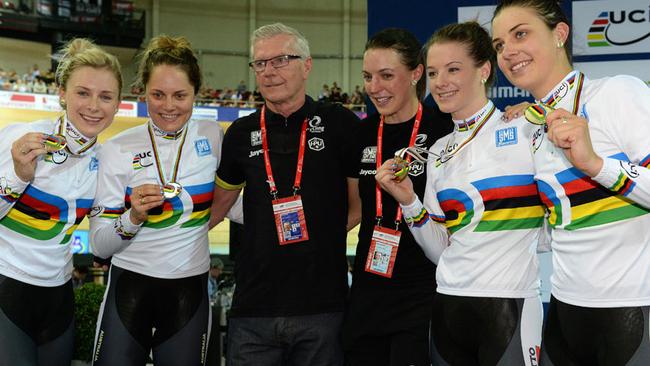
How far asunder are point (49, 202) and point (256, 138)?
1.01 m

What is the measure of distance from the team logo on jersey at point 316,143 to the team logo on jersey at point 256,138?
9.8 inches

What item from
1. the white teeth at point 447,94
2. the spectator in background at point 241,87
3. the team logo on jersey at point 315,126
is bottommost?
the team logo on jersey at point 315,126

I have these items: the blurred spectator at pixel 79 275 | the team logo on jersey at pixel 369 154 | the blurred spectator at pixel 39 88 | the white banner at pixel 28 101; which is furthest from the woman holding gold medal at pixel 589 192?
the blurred spectator at pixel 39 88

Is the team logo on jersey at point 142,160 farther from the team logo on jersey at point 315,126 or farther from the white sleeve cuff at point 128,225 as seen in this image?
the team logo on jersey at point 315,126

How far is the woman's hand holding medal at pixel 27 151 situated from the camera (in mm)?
2867

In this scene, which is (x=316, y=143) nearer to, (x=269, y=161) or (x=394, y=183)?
(x=269, y=161)

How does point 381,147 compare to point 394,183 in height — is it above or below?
above

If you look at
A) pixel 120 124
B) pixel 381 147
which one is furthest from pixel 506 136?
pixel 120 124

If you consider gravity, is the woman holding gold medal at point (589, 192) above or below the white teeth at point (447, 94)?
below

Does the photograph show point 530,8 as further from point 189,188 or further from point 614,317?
point 189,188

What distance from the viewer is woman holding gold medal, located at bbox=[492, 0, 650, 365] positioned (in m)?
2.08

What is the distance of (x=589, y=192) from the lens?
2234 mm

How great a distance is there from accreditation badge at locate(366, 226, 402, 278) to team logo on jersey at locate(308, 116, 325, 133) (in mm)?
609

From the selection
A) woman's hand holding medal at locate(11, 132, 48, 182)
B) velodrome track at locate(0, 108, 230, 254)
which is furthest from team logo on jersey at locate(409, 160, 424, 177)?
velodrome track at locate(0, 108, 230, 254)
